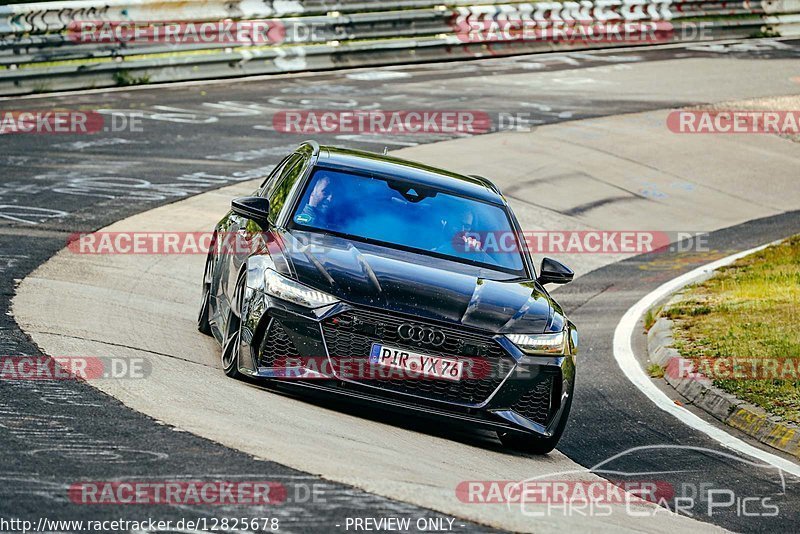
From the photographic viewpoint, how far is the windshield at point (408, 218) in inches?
361

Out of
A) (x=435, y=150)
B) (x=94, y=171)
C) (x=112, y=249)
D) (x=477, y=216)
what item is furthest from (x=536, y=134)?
(x=477, y=216)

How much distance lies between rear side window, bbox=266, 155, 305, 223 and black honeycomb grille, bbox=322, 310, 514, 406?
1.68 meters

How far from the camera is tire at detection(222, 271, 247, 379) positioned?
8.48 metres

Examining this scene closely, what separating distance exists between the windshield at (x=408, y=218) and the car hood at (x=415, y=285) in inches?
8.7

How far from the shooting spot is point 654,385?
11516 mm

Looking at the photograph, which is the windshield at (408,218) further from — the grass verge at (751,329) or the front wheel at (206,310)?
the grass verge at (751,329)
